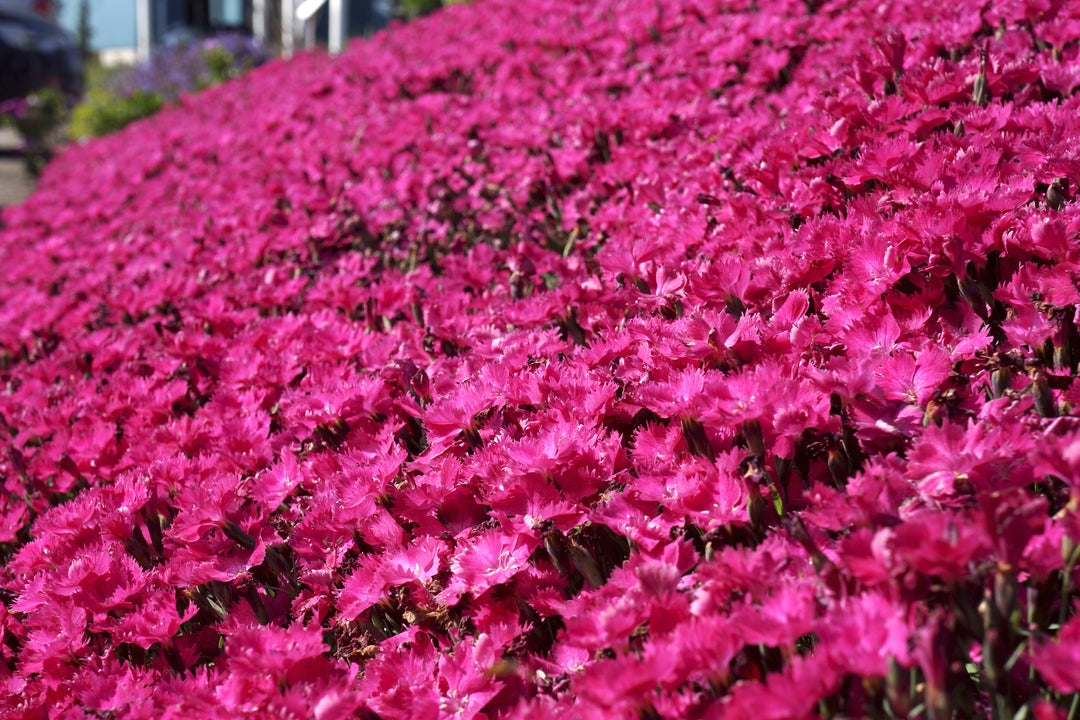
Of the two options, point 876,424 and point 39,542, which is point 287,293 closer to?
point 39,542

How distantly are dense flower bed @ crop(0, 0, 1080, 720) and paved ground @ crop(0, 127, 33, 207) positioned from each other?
32.0ft

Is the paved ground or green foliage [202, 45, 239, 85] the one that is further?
green foliage [202, 45, 239, 85]

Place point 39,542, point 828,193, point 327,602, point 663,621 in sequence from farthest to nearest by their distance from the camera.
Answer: point 828,193 < point 39,542 < point 327,602 < point 663,621

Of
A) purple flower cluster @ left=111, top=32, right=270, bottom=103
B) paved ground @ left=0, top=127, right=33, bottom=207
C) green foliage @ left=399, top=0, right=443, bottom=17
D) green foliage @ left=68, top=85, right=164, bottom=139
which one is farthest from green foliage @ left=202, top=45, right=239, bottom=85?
green foliage @ left=399, top=0, right=443, bottom=17

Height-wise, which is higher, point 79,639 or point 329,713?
point 329,713

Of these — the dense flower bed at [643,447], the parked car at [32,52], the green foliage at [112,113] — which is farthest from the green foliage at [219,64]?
the dense flower bed at [643,447]

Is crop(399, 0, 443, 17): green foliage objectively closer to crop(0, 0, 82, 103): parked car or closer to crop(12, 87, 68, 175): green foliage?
crop(0, 0, 82, 103): parked car

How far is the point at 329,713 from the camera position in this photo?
49.3 inches

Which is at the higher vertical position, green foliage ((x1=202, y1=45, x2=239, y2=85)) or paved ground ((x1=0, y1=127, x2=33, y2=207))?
green foliage ((x1=202, y1=45, x2=239, y2=85))

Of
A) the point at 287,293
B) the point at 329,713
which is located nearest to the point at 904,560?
the point at 329,713

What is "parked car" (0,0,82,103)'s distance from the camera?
1259 centimetres

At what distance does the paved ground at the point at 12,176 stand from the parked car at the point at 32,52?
3.88 ft

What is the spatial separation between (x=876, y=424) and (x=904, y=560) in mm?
373

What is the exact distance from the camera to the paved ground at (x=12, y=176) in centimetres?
1144
